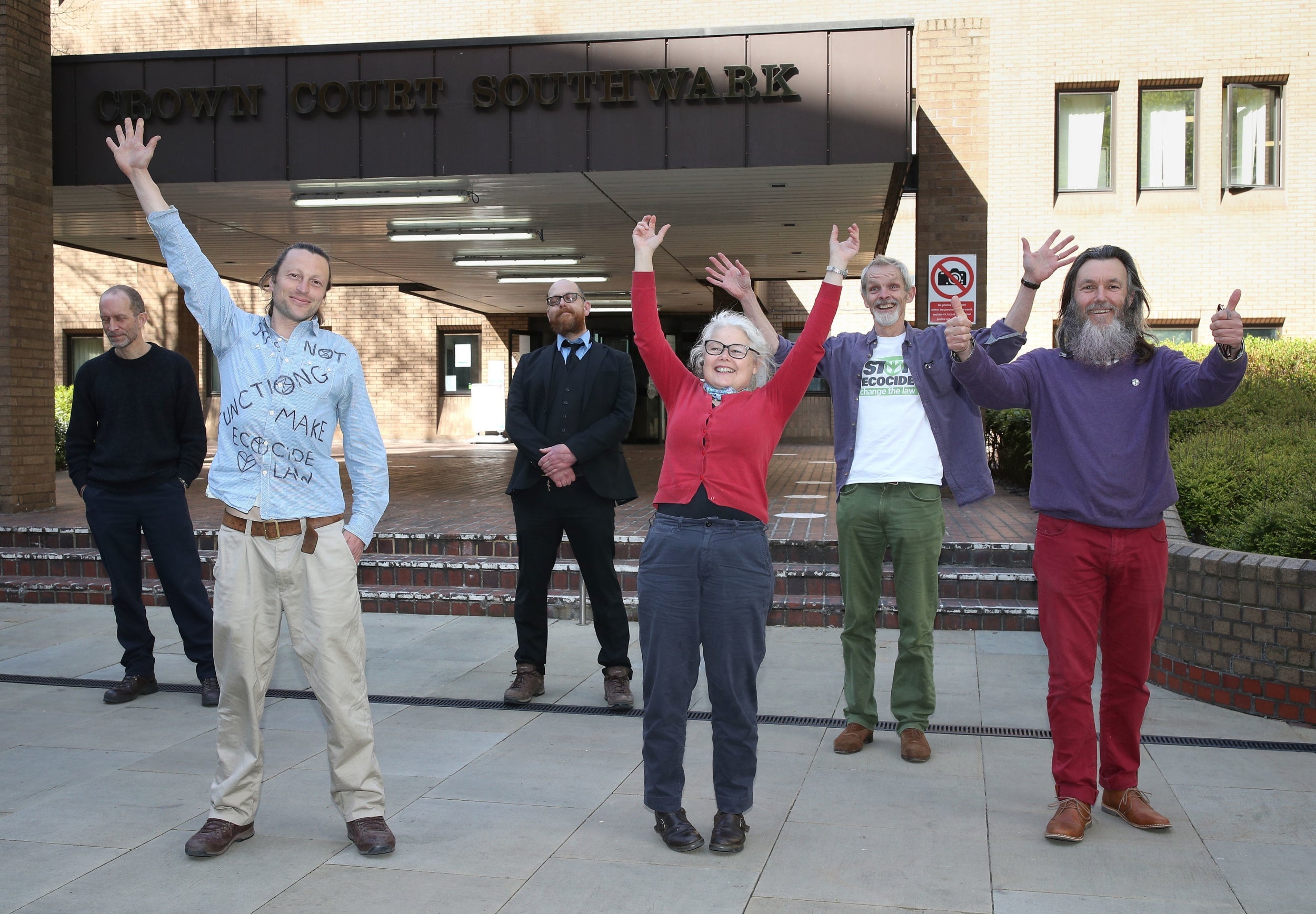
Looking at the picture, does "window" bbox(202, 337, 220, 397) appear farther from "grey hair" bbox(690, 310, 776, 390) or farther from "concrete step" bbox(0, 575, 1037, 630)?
"grey hair" bbox(690, 310, 776, 390)

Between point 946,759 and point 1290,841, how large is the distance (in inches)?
51.7

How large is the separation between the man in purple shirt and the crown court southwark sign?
17.7 ft

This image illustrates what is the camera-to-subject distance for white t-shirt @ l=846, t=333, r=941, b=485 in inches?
185

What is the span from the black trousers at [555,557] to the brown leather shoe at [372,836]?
1.98m

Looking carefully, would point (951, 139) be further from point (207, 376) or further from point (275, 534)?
point (207, 376)

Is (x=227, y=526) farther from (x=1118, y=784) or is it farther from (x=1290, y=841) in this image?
(x=1290, y=841)

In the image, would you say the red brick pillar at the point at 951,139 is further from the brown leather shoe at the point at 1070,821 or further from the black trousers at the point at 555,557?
the brown leather shoe at the point at 1070,821

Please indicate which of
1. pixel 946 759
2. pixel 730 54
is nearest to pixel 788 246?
pixel 730 54

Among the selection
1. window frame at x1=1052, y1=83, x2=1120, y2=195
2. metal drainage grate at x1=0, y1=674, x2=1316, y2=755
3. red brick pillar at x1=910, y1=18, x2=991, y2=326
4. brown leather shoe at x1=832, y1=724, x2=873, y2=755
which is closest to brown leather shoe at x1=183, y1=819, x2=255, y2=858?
metal drainage grate at x1=0, y1=674, x2=1316, y2=755

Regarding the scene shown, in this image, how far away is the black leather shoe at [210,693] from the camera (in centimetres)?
568

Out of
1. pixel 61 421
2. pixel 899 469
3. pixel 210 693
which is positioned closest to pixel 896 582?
pixel 899 469

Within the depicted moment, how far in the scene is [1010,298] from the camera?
21203 mm

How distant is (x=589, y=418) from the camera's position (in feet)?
18.8

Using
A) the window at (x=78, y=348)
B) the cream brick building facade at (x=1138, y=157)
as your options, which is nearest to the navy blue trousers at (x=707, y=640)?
the cream brick building facade at (x=1138, y=157)
